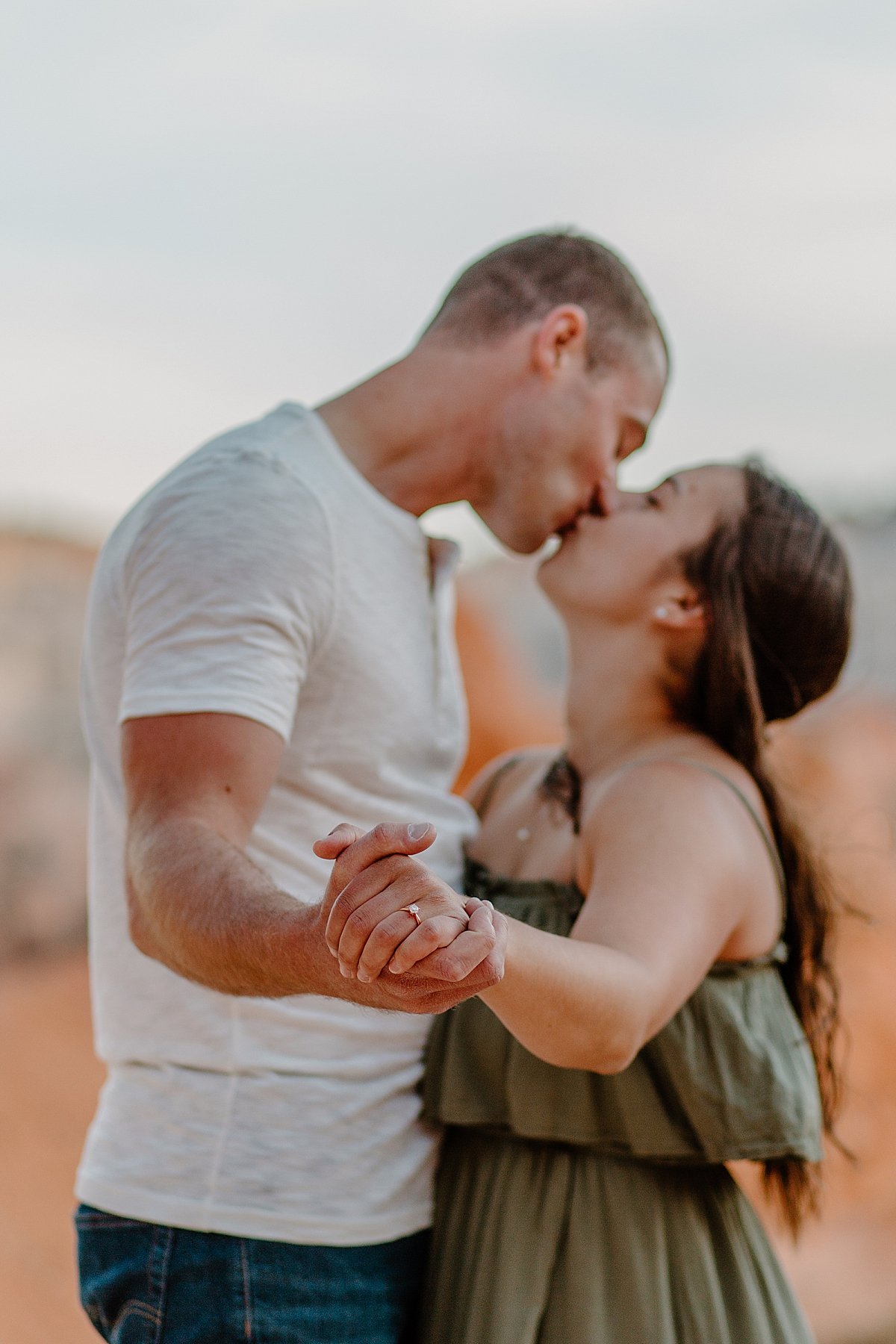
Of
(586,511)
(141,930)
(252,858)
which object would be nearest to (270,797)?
(252,858)

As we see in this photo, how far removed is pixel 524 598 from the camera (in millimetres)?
18656

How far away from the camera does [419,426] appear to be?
218 centimetres

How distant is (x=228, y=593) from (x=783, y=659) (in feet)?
3.29

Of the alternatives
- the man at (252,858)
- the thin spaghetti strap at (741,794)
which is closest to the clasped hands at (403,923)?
the man at (252,858)

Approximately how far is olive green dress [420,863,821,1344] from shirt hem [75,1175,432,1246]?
6.7 inches

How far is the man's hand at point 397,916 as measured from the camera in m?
1.15

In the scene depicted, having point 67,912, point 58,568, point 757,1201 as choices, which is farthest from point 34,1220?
point 58,568

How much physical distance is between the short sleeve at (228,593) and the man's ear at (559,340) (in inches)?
24.6

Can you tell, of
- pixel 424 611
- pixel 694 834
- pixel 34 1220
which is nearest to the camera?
pixel 694 834

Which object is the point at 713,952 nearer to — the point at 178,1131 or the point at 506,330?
the point at 178,1131

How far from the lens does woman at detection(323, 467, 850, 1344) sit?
1.80 m

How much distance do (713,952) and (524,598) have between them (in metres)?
16.9

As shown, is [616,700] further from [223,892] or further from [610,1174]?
[223,892]

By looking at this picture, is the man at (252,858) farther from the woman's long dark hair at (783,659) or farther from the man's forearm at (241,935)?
the woman's long dark hair at (783,659)
